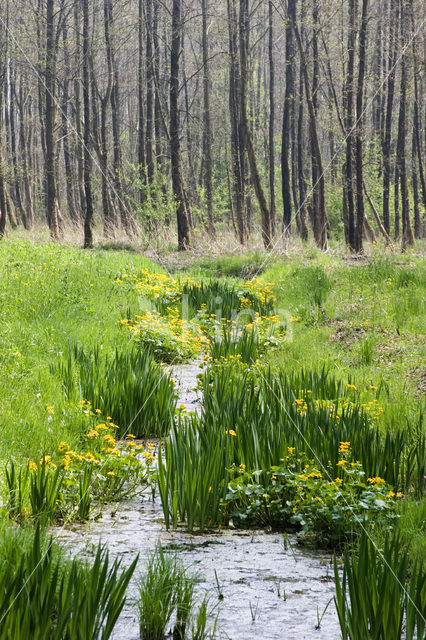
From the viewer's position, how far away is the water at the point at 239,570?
2465 mm

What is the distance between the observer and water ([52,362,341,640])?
2465mm

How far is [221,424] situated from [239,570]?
41.8 inches

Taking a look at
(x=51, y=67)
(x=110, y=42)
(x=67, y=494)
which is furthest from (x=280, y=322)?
(x=110, y=42)

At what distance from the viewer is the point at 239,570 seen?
294 cm

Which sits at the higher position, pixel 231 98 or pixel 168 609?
pixel 231 98

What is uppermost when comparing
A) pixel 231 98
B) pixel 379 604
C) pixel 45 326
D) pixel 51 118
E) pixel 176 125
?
pixel 231 98

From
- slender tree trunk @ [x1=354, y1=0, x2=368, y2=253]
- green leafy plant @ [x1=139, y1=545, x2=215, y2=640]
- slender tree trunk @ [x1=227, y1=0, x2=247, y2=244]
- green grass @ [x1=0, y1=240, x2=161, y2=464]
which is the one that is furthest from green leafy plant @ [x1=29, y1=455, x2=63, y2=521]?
slender tree trunk @ [x1=227, y1=0, x2=247, y2=244]

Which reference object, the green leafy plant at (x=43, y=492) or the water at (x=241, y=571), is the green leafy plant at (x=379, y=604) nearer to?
the water at (x=241, y=571)

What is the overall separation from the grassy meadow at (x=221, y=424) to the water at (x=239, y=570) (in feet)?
0.33

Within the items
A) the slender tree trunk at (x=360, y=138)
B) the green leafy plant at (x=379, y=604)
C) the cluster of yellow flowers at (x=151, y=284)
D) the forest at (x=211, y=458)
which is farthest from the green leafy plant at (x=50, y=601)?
the slender tree trunk at (x=360, y=138)

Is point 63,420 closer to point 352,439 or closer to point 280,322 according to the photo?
point 352,439

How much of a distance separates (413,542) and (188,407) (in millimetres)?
3200

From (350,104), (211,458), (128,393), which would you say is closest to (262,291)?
(128,393)

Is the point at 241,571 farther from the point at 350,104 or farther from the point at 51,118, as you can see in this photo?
the point at 51,118
